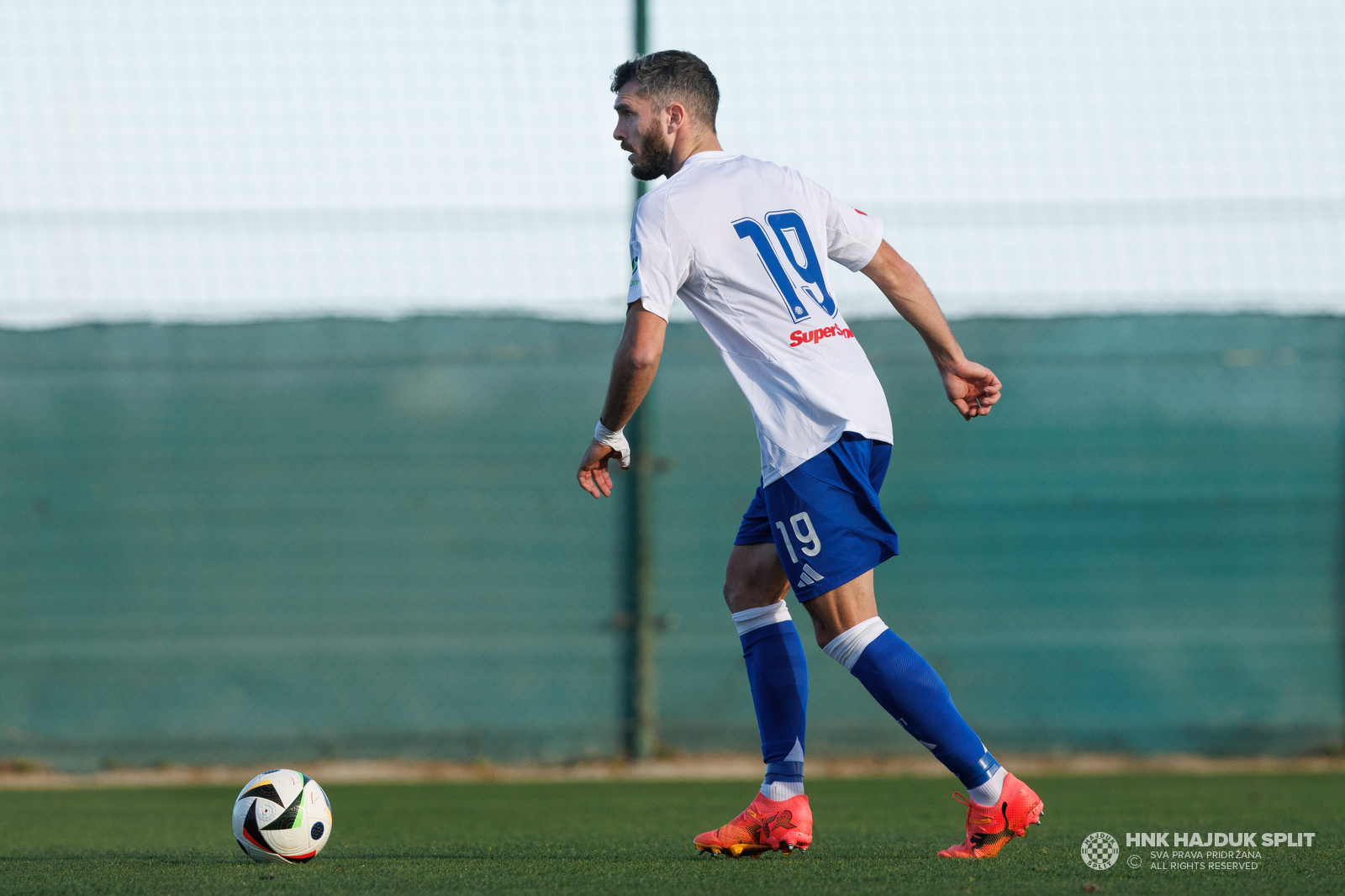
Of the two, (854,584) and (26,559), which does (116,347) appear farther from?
(854,584)

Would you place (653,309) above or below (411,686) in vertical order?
above

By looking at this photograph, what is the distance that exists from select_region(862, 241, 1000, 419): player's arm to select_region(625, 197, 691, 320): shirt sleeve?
1.99ft

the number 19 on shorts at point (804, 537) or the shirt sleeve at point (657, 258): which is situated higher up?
the shirt sleeve at point (657, 258)

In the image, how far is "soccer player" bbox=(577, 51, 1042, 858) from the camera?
2840 mm

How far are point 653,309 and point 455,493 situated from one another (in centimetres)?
373

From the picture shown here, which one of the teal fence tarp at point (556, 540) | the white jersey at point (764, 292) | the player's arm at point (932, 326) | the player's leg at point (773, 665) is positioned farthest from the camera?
the teal fence tarp at point (556, 540)

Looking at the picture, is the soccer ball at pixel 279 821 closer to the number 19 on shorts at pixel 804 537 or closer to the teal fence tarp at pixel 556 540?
the number 19 on shorts at pixel 804 537

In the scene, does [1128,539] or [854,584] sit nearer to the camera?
[854,584]

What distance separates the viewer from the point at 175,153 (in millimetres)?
6512

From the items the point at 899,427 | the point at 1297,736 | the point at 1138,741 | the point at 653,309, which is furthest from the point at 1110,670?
the point at 653,309

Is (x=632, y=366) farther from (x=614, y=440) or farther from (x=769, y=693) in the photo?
(x=769, y=693)

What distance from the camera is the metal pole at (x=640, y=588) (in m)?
6.23

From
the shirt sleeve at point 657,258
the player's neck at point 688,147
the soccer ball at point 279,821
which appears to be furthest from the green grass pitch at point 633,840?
the player's neck at point 688,147

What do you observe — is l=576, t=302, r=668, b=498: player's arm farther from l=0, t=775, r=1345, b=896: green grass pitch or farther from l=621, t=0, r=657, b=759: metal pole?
l=621, t=0, r=657, b=759: metal pole
